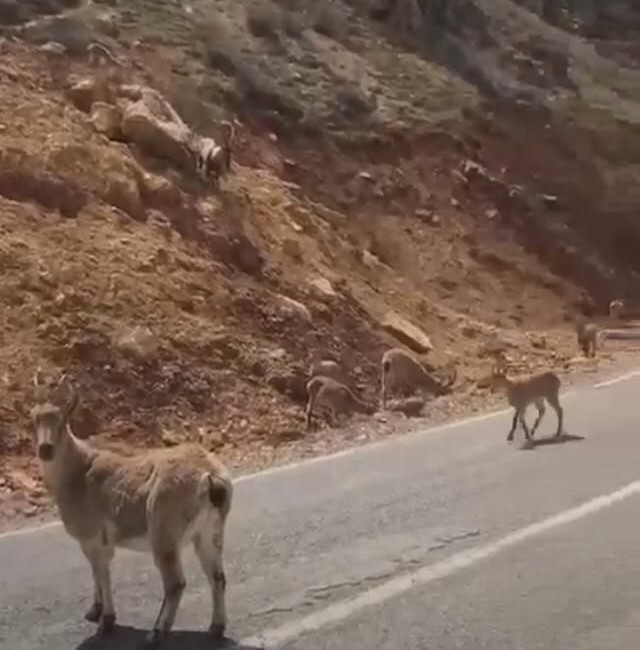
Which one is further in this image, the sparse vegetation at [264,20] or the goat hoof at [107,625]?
the sparse vegetation at [264,20]

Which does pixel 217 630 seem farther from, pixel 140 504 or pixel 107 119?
pixel 107 119

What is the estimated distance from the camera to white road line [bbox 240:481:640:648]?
817 centimetres

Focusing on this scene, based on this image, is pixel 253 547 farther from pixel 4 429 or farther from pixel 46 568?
pixel 4 429

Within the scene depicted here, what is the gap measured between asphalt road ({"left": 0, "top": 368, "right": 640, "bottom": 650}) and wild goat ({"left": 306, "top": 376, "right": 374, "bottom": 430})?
2406 mm

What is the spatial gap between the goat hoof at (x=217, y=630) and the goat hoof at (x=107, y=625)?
0.55m

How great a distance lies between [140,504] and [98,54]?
16.2 m

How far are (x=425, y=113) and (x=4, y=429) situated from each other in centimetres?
2037

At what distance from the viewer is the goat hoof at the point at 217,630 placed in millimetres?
7977

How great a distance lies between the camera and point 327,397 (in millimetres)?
16953

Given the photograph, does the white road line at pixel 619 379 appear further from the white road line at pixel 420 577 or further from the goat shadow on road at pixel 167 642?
the goat shadow on road at pixel 167 642

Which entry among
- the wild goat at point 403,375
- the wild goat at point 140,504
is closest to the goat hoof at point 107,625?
the wild goat at point 140,504

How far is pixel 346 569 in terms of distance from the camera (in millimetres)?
9664

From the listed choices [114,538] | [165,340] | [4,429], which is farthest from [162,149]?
[114,538]

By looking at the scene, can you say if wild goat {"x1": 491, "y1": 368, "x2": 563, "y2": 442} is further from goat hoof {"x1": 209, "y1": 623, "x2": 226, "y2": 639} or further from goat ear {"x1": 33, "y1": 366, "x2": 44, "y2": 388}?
goat hoof {"x1": 209, "y1": 623, "x2": 226, "y2": 639}
